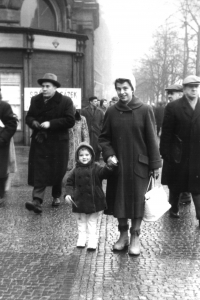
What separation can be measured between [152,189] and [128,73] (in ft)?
3.98

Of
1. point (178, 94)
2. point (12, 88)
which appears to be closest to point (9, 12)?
point (12, 88)

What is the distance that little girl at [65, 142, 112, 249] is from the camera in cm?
619

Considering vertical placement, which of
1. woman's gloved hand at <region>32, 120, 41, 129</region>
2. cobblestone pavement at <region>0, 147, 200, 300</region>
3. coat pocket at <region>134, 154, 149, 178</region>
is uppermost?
woman's gloved hand at <region>32, 120, 41, 129</region>

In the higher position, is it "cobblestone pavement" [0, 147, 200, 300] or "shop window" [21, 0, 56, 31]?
"shop window" [21, 0, 56, 31]

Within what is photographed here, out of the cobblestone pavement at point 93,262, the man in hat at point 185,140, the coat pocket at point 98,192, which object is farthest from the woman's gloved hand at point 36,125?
the coat pocket at point 98,192

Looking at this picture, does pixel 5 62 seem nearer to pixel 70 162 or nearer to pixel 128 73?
pixel 70 162

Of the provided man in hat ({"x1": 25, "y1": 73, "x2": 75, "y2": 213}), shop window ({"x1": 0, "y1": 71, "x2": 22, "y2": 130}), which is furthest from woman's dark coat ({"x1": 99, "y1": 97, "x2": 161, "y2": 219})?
shop window ({"x1": 0, "y1": 71, "x2": 22, "y2": 130})

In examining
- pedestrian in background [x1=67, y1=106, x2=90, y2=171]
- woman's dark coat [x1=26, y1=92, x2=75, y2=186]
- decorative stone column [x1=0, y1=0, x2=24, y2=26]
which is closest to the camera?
woman's dark coat [x1=26, y1=92, x2=75, y2=186]

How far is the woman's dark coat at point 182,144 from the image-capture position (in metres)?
7.51

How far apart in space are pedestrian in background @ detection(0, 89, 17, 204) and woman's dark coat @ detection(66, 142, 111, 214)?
2515 mm

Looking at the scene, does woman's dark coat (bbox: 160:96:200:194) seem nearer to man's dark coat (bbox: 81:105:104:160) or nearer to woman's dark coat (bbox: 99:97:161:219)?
woman's dark coat (bbox: 99:97:161:219)

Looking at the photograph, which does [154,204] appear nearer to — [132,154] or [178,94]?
[132,154]

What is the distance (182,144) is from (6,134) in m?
2.59

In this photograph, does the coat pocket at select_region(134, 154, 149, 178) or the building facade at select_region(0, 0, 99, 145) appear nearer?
the coat pocket at select_region(134, 154, 149, 178)
